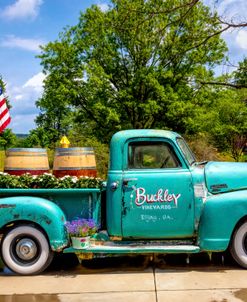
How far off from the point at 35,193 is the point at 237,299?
105 inches

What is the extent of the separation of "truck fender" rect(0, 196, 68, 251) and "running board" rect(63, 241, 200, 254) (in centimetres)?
18

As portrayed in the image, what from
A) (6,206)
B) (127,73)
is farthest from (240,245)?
(127,73)

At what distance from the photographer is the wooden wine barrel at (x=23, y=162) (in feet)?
20.1

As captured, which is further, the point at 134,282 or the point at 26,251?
the point at 26,251

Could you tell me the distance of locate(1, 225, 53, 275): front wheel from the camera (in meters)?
5.13

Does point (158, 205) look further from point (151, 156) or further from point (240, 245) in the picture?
point (240, 245)

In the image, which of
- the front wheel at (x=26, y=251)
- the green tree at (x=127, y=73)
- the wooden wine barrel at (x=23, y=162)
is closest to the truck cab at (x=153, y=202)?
the front wheel at (x=26, y=251)

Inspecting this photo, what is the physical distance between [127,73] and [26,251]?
22.9 metres

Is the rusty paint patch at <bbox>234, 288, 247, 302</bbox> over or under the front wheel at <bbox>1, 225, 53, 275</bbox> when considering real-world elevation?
under

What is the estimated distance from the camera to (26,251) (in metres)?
5.15

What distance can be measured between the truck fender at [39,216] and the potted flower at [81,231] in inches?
4.8

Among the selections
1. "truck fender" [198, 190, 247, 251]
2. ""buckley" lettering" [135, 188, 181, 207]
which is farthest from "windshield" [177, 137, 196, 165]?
"truck fender" [198, 190, 247, 251]

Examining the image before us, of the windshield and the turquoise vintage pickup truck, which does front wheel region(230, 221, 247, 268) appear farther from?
the windshield

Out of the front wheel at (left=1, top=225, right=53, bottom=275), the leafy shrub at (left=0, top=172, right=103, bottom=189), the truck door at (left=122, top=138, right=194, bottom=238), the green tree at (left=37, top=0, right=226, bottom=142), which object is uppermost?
the green tree at (left=37, top=0, right=226, bottom=142)
